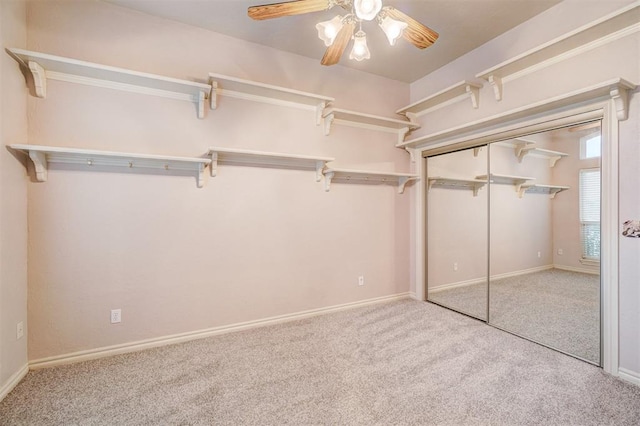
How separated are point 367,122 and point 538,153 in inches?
68.8

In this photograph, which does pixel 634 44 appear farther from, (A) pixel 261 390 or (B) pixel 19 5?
(B) pixel 19 5

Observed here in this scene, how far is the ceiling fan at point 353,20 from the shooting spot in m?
1.48

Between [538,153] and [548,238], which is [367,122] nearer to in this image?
[538,153]

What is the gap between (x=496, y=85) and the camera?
8.91 feet

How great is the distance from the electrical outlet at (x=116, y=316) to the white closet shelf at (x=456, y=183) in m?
3.58

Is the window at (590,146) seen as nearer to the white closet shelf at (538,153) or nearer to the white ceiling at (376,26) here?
the white closet shelf at (538,153)

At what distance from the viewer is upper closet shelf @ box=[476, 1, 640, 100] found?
1.89 metres

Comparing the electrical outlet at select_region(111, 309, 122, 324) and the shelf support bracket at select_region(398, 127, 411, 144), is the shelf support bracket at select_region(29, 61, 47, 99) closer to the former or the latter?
the electrical outlet at select_region(111, 309, 122, 324)

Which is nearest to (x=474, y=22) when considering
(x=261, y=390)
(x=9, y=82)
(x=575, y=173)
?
(x=575, y=173)

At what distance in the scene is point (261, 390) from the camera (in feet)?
6.20

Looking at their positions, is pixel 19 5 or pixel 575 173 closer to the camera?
pixel 19 5

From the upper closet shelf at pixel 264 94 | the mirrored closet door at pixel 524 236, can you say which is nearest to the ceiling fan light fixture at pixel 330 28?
the upper closet shelf at pixel 264 94

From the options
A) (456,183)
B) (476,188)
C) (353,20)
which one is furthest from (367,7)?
(456,183)

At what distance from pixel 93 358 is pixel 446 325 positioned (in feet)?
10.5
